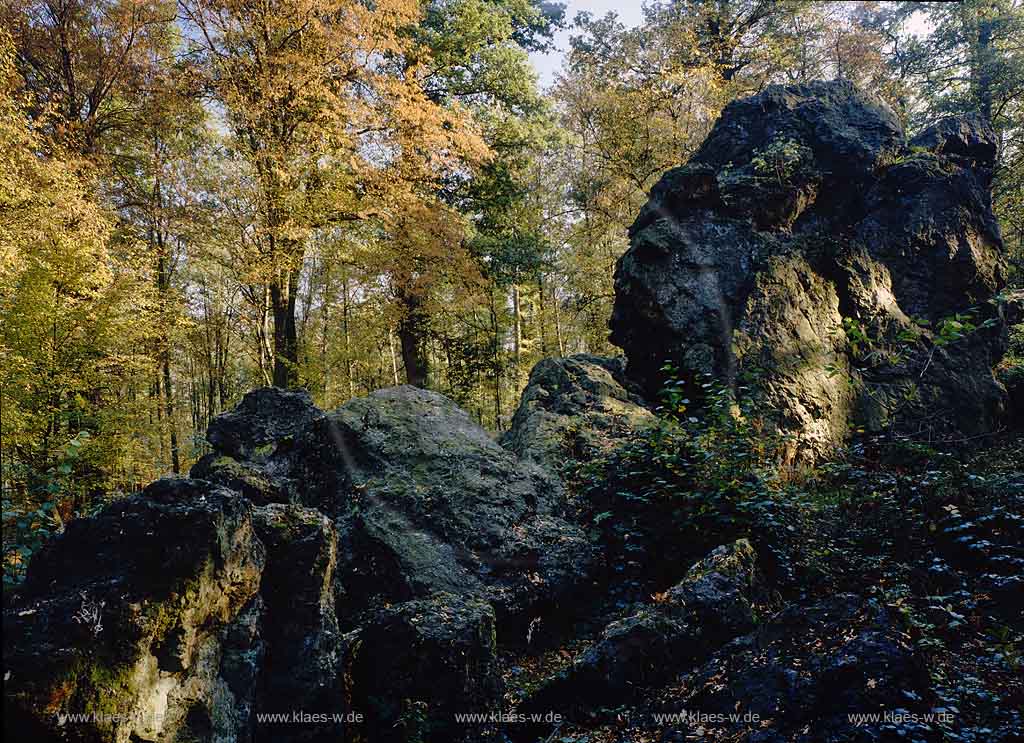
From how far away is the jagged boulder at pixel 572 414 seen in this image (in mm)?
7977

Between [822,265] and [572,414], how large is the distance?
5.54m

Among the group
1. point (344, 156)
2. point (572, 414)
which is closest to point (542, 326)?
point (344, 156)

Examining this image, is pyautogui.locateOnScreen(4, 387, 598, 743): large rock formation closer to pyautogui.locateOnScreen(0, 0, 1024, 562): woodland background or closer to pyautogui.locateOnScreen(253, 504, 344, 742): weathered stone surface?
pyautogui.locateOnScreen(253, 504, 344, 742): weathered stone surface

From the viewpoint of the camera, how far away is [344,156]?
42.0ft

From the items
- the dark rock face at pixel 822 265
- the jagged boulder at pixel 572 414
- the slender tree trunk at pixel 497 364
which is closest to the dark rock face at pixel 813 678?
the jagged boulder at pixel 572 414

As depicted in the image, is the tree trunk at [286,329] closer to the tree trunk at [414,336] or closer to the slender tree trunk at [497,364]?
the tree trunk at [414,336]

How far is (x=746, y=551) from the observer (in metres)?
4.91

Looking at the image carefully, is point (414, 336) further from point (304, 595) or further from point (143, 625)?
point (143, 625)

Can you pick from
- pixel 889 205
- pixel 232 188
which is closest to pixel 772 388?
pixel 889 205

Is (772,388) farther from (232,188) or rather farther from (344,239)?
(232,188)

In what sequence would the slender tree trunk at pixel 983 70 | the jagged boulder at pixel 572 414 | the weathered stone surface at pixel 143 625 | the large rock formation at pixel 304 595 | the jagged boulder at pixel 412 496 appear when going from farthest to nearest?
the slender tree trunk at pixel 983 70
the jagged boulder at pixel 572 414
the jagged boulder at pixel 412 496
the large rock formation at pixel 304 595
the weathered stone surface at pixel 143 625

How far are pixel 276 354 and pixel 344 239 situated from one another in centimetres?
358

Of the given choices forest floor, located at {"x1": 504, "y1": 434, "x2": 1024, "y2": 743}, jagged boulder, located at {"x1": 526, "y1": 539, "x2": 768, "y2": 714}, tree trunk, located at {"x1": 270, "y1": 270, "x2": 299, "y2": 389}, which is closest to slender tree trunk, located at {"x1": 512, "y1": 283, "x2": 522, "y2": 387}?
tree trunk, located at {"x1": 270, "y1": 270, "x2": 299, "y2": 389}

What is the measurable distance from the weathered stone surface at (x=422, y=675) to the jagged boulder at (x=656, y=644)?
0.46m
